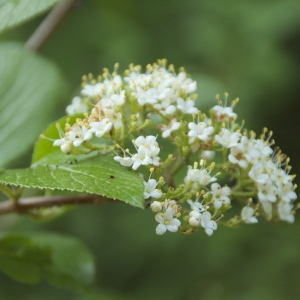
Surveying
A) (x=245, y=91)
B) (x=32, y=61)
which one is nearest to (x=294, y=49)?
(x=245, y=91)

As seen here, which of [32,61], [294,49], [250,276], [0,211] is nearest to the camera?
[0,211]

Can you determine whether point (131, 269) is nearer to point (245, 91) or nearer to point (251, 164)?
point (245, 91)

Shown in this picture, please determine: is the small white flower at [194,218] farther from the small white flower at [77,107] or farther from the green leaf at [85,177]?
the small white flower at [77,107]

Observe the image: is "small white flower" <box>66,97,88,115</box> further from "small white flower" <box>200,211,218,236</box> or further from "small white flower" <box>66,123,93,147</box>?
"small white flower" <box>200,211,218,236</box>

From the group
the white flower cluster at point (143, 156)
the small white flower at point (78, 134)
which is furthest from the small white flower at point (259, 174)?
the small white flower at point (78, 134)

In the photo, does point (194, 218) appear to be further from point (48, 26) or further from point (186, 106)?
point (48, 26)

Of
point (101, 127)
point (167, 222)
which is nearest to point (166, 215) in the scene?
point (167, 222)
